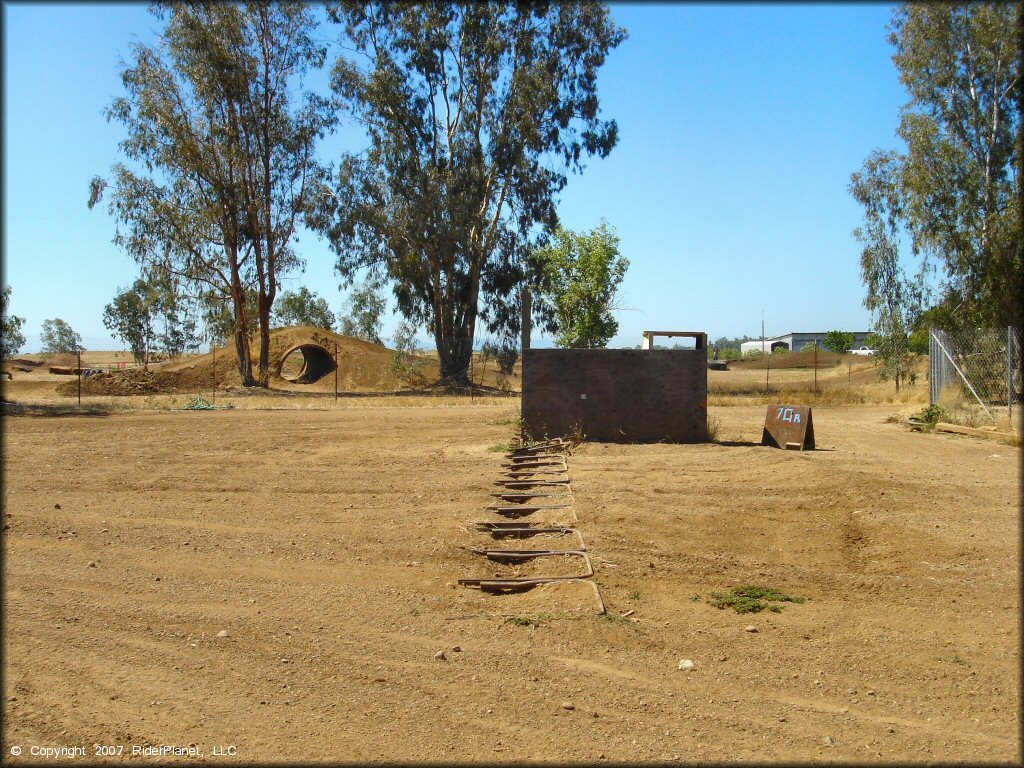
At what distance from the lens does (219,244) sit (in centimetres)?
3388

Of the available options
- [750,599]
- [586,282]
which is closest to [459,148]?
[586,282]

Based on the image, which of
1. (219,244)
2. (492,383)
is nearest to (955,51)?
(492,383)

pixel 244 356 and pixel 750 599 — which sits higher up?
pixel 244 356

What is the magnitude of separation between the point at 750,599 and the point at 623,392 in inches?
304

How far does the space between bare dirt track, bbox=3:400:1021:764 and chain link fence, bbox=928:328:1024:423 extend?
→ 6.57 m

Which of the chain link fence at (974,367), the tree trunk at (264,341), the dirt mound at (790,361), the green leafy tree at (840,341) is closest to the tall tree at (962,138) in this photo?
the chain link fence at (974,367)

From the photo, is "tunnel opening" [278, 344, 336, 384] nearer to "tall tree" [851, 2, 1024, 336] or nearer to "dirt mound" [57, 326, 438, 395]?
"dirt mound" [57, 326, 438, 395]

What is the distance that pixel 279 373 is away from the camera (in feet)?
127

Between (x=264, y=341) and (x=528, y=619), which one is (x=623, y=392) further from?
(x=264, y=341)

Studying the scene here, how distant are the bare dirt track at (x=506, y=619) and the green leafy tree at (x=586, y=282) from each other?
21179 mm

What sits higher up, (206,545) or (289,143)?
(289,143)

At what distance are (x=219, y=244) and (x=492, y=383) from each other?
15.1 m

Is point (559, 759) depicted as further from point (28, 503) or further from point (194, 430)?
point (194, 430)

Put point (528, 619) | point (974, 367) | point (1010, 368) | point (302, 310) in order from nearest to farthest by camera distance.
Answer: point (528, 619) → point (1010, 368) → point (974, 367) → point (302, 310)
